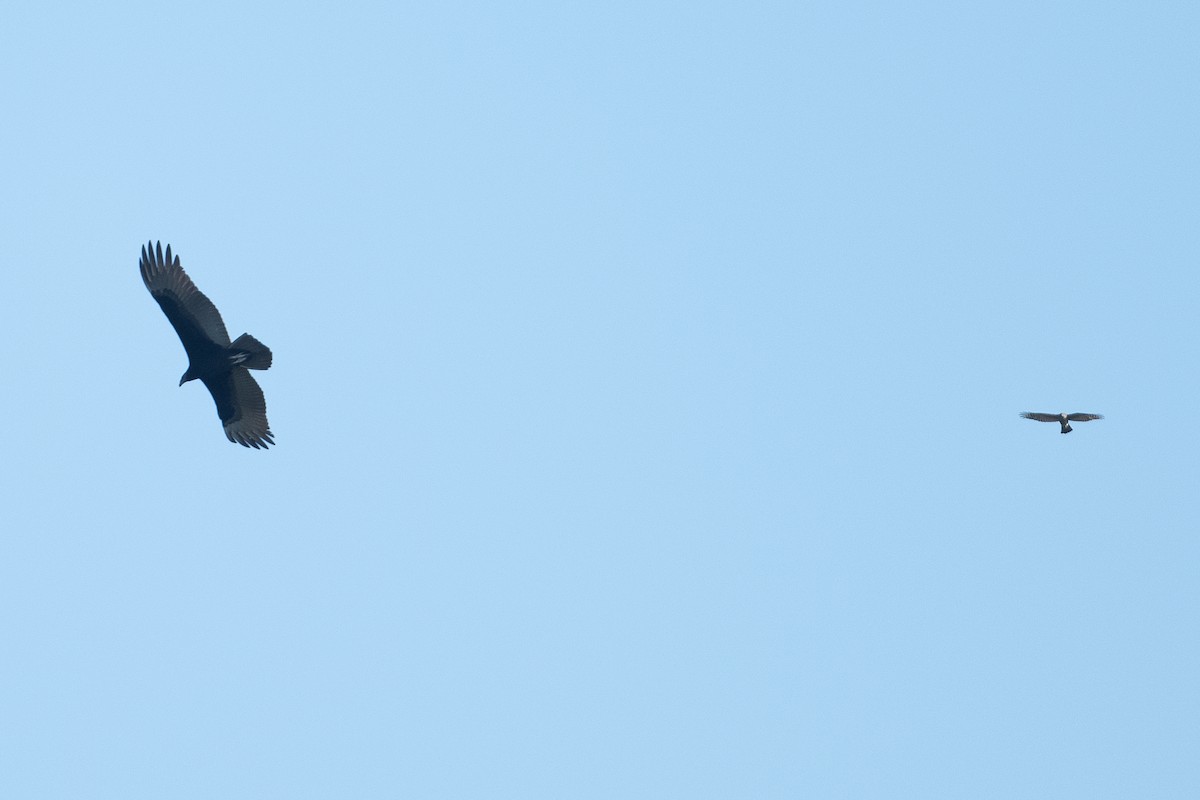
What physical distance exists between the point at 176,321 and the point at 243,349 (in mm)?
1367

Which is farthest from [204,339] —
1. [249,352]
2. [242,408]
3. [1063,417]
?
[1063,417]

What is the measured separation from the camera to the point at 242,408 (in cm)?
4031

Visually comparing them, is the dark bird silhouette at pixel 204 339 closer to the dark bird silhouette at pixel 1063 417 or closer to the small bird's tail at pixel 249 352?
the small bird's tail at pixel 249 352

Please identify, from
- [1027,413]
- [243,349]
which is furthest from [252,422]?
[1027,413]

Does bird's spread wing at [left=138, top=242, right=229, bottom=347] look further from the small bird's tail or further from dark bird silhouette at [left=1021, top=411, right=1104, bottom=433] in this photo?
dark bird silhouette at [left=1021, top=411, right=1104, bottom=433]

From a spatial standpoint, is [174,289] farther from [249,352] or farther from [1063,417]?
[1063,417]

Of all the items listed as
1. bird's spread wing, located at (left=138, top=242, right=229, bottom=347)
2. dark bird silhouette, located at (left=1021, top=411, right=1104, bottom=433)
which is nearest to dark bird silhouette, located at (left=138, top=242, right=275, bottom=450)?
bird's spread wing, located at (left=138, top=242, right=229, bottom=347)

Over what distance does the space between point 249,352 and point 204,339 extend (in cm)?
89

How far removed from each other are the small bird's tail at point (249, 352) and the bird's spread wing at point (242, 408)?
1319 mm

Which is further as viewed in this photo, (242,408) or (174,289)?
(242,408)

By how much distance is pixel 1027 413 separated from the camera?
37594 millimetres

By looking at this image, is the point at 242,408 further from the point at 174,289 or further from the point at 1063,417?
the point at 1063,417

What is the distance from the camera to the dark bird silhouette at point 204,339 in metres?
37.5

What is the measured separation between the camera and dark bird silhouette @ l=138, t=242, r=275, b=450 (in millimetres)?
37531
